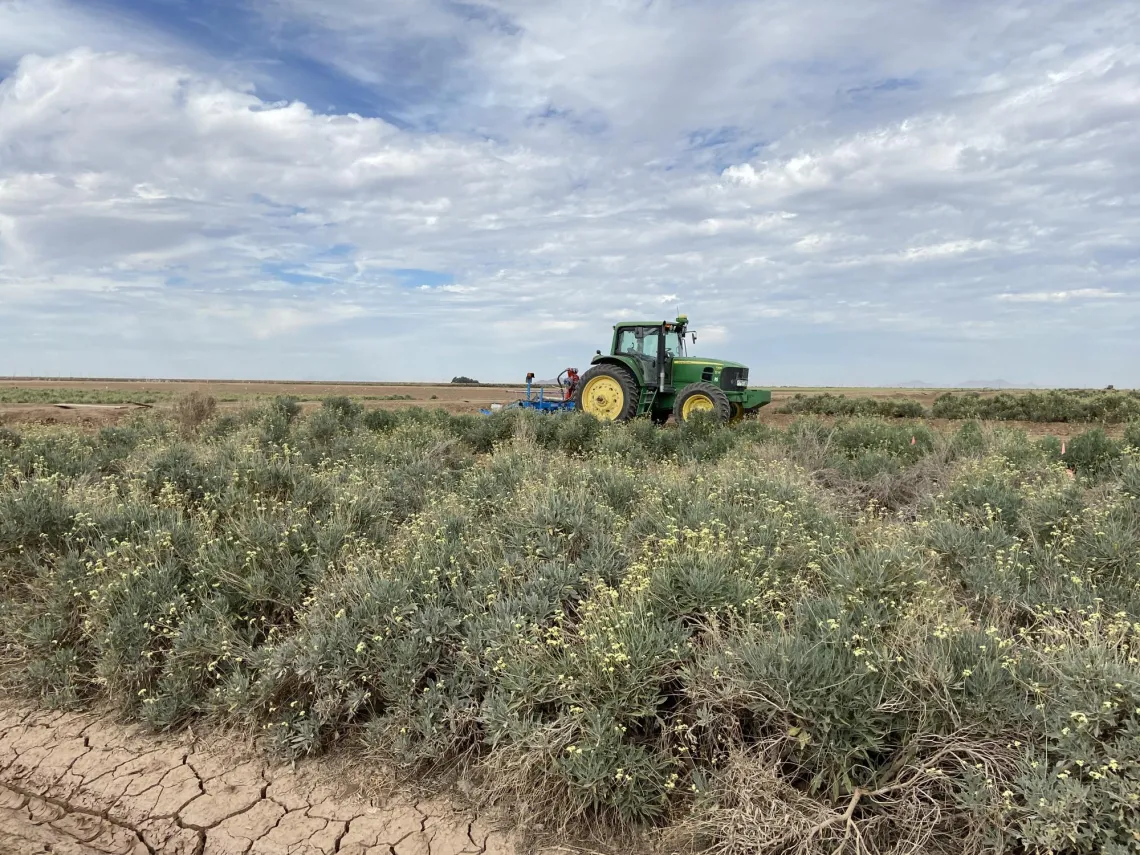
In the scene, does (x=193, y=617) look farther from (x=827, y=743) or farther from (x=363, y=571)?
(x=827, y=743)

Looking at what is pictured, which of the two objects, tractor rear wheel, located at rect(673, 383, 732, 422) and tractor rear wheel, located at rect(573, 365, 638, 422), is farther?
tractor rear wheel, located at rect(573, 365, 638, 422)

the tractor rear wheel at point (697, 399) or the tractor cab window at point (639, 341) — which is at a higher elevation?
the tractor cab window at point (639, 341)

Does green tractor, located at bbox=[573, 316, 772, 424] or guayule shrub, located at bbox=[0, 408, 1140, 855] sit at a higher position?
green tractor, located at bbox=[573, 316, 772, 424]

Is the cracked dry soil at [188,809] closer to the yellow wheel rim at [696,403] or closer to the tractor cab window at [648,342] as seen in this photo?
the yellow wheel rim at [696,403]

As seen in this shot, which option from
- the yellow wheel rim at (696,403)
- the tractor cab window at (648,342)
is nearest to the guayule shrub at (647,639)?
the yellow wheel rim at (696,403)

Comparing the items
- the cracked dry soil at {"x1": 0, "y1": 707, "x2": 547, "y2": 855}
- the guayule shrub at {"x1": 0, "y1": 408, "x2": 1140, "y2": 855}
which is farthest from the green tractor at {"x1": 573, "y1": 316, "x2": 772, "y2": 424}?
the cracked dry soil at {"x1": 0, "y1": 707, "x2": 547, "y2": 855}

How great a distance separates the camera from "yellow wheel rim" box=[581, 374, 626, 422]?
57.4 ft

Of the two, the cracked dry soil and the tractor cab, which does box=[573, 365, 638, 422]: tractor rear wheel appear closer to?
the tractor cab

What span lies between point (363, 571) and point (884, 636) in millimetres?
3265

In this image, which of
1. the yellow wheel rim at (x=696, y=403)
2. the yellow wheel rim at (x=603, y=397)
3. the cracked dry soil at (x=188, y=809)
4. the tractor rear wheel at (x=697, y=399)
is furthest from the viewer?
the yellow wheel rim at (x=603, y=397)

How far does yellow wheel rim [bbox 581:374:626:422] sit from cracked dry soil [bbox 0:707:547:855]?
13.7 m

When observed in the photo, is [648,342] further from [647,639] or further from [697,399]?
[647,639]

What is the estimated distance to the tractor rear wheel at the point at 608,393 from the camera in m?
17.4

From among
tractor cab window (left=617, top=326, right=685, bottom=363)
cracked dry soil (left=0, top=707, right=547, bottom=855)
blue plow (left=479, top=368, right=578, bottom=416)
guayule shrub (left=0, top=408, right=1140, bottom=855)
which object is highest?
tractor cab window (left=617, top=326, right=685, bottom=363)
